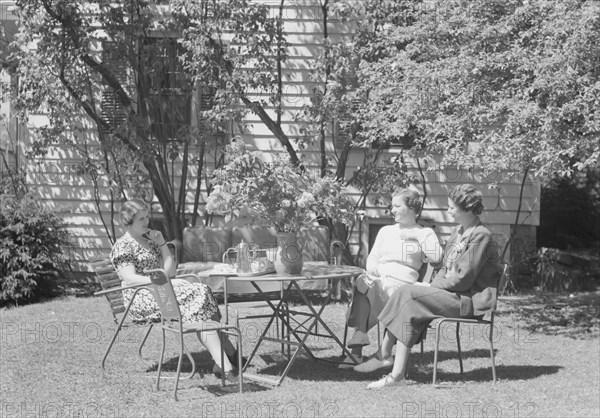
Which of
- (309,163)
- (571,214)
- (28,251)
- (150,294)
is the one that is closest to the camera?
(150,294)

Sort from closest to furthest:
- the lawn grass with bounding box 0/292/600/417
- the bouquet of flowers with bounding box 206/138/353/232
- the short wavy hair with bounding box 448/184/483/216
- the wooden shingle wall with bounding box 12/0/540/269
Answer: the lawn grass with bounding box 0/292/600/417 < the short wavy hair with bounding box 448/184/483/216 < the bouquet of flowers with bounding box 206/138/353/232 < the wooden shingle wall with bounding box 12/0/540/269

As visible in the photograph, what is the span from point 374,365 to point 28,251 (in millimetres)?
5451

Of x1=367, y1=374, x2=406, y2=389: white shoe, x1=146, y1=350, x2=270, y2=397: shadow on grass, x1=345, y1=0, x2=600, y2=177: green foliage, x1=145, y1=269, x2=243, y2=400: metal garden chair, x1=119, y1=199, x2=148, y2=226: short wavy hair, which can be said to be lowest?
x1=146, y1=350, x2=270, y2=397: shadow on grass

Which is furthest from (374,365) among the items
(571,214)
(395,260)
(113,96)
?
(571,214)

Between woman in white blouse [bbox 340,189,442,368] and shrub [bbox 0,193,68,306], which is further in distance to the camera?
shrub [bbox 0,193,68,306]

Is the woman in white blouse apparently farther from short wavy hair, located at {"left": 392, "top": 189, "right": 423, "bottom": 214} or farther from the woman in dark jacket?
the woman in dark jacket

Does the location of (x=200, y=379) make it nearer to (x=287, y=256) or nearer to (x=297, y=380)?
(x=297, y=380)

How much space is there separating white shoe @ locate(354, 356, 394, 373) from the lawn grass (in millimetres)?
86

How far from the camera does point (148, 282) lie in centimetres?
655

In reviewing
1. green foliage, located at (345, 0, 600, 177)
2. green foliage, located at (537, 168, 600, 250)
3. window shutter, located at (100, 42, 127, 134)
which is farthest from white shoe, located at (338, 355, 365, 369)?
green foliage, located at (537, 168, 600, 250)

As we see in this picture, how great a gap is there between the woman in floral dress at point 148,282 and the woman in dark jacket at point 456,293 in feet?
3.99

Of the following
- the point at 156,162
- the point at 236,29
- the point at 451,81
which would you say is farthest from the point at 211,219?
the point at 451,81

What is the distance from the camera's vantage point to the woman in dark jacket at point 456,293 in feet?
20.3

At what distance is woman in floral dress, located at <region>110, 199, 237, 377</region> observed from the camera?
253 inches
